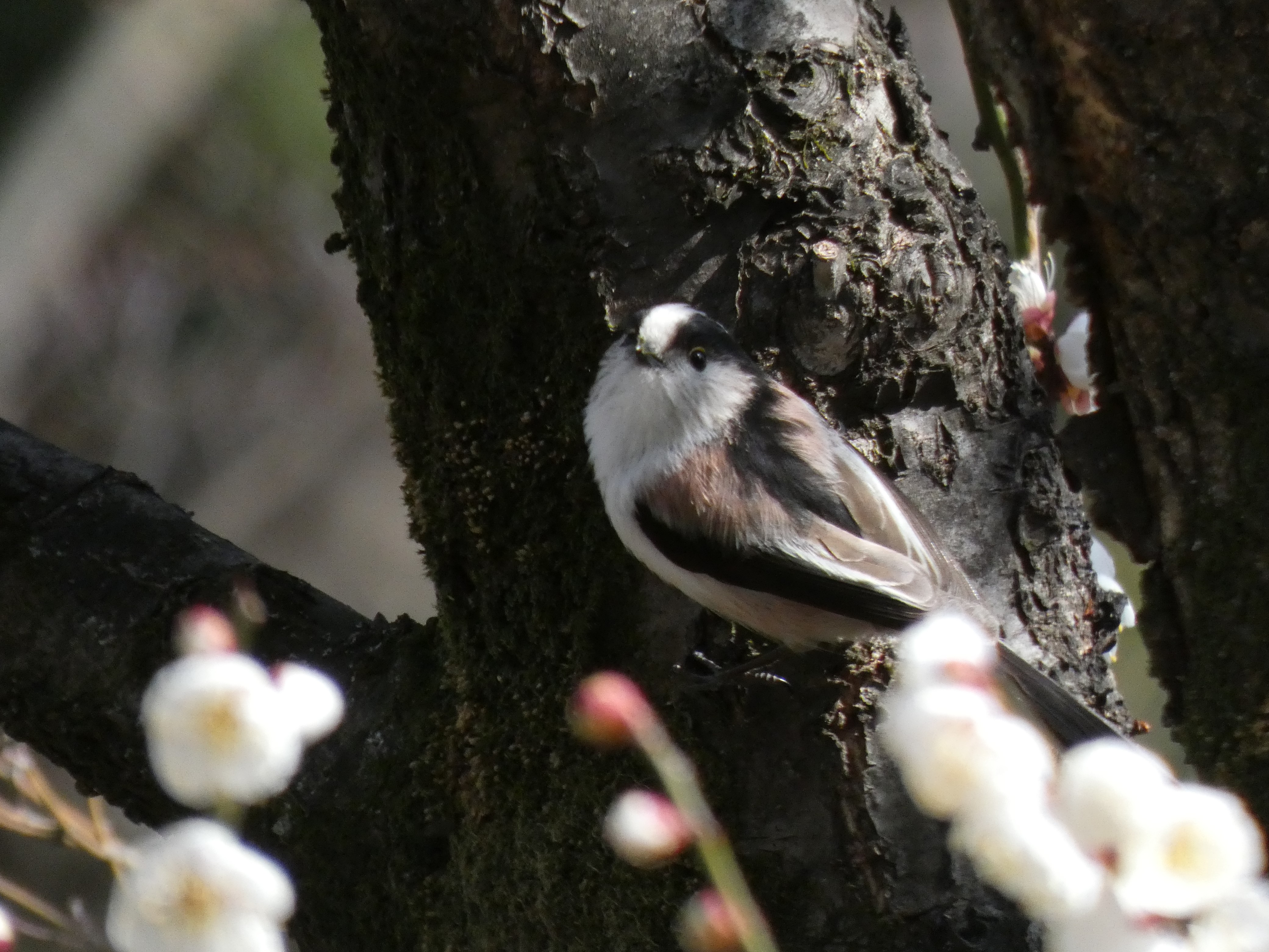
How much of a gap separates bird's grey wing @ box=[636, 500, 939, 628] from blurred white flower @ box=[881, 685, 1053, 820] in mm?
846

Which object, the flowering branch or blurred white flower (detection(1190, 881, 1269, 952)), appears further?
the flowering branch

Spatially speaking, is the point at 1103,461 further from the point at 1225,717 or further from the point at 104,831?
the point at 104,831

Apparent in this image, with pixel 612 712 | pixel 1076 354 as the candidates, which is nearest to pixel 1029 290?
pixel 1076 354

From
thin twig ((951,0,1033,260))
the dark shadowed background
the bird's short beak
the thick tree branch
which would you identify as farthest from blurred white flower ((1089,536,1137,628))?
the dark shadowed background

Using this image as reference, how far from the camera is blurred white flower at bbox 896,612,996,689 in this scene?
0.79 metres

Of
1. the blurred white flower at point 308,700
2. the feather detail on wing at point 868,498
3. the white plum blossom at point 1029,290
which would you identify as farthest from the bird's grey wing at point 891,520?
the blurred white flower at point 308,700

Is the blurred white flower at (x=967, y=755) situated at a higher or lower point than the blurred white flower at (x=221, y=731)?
higher

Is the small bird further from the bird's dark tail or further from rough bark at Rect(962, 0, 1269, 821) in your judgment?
rough bark at Rect(962, 0, 1269, 821)

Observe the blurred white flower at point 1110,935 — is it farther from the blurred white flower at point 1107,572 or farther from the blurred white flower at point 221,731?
the blurred white flower at point 1107,572

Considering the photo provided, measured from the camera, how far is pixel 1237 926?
71cm

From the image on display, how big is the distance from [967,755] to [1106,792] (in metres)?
0.07

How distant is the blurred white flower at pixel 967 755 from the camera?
0.72 metres

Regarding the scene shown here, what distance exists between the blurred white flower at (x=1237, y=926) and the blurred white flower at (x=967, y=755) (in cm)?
10

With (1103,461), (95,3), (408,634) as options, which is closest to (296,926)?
(408,634)
